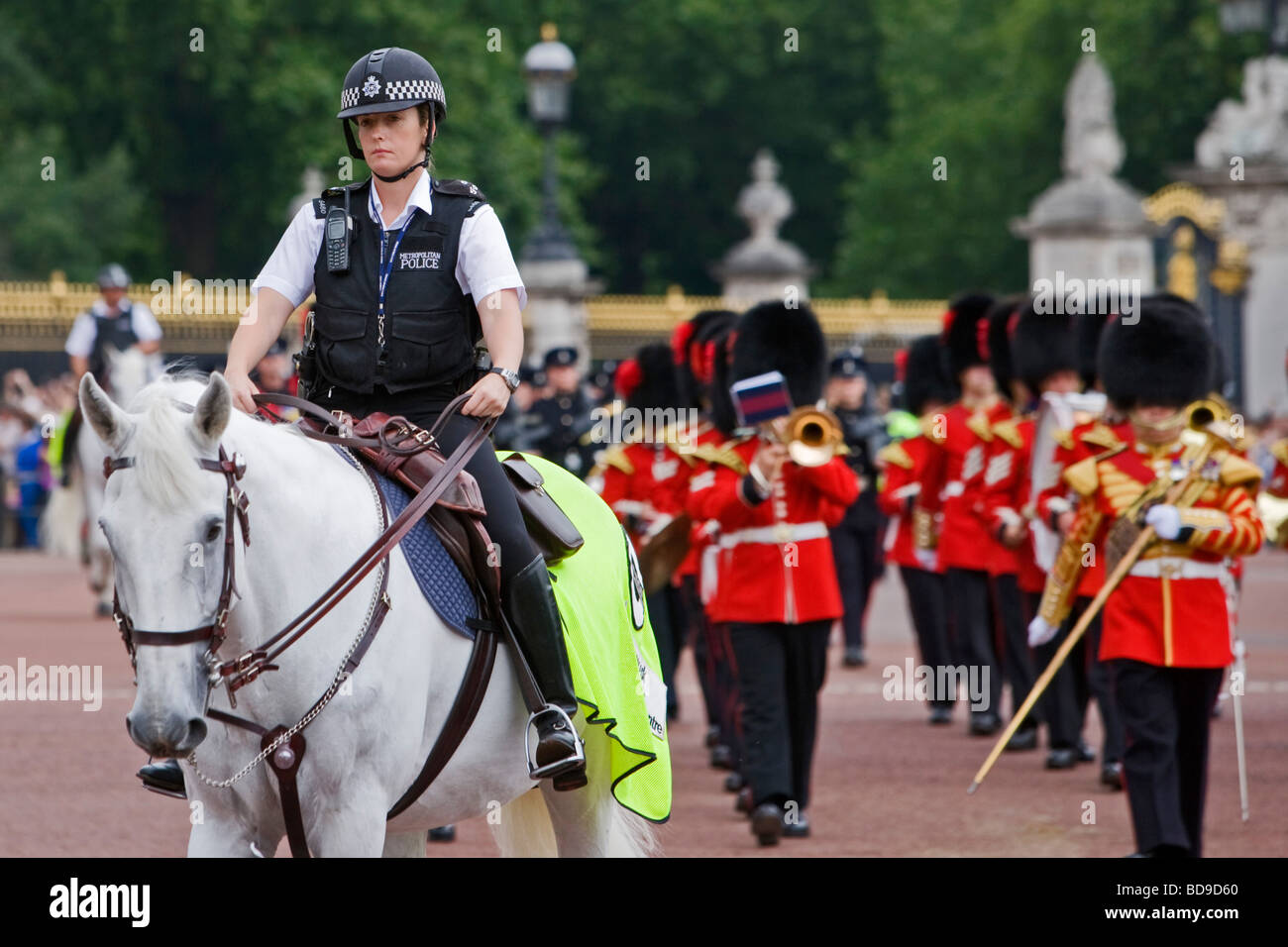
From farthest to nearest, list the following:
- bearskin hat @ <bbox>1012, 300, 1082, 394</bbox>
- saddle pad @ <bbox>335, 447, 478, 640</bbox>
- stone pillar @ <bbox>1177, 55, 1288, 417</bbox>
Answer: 1. stone pillar @ <bbox>1177, 55, 1288, 417</bbox>
2. bearskin hat @ <bbox>1012, 300, 1082, 394</bbox>
3. saddle pad @ <bbox>335, 447, 478, 640</bbox>

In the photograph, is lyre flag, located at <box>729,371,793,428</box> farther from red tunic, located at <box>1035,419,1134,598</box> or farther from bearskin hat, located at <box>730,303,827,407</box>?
red tunic, located at <box>1035,419,1134,598</box>

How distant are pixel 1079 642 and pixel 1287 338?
15.0m

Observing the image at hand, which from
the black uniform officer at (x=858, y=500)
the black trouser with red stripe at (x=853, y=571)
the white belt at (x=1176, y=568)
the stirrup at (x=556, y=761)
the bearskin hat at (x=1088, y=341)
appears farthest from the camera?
the black uniform officer at (x=858, y=500)

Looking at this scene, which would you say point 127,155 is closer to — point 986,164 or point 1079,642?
point 986,164

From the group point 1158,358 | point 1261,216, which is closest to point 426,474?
point 1158,358

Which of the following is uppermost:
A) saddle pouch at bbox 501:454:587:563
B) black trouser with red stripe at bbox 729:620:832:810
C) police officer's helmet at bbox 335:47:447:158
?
police officer's helmet at bbox 335:47:447:158

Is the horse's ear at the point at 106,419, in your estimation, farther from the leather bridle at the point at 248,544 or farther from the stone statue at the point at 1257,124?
the stone statue at the point at 1257,124

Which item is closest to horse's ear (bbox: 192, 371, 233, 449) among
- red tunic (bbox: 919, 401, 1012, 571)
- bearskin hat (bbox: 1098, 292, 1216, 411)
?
bearskin hat (bbox: 1098, 292, 1216, 411)

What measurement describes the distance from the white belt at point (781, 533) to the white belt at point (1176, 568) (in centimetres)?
155

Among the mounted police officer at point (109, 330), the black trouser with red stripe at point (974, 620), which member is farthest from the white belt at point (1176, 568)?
the mounted police officer at point (109, 330)

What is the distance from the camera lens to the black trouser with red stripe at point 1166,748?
7438 millimetres

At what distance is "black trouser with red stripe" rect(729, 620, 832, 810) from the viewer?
341 inches

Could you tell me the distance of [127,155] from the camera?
37.1m

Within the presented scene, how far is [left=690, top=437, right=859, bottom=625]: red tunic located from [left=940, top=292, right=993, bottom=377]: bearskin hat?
3.81 m
